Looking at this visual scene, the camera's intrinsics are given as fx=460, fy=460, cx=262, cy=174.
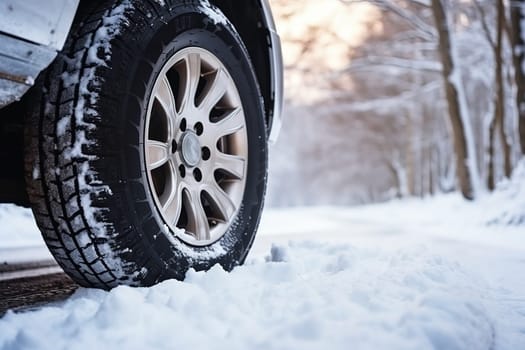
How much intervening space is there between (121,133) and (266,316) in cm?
79

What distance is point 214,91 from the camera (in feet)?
6.89

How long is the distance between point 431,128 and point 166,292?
22.6 metres

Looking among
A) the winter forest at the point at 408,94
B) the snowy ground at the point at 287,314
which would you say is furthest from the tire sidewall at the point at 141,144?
the winter forest at the point at 408,94

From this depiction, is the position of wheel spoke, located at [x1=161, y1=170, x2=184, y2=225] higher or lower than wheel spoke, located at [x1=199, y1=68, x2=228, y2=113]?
lower

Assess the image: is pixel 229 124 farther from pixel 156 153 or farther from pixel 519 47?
pixel 519 47

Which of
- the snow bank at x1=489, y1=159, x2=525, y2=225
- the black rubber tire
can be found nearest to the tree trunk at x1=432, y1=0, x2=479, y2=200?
the snow bank at x1=489, y1=159, x2=525, y2=225

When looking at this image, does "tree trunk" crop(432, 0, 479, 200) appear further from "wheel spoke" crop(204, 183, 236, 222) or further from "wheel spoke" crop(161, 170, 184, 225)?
"wheel spoke" crop(161, 170, 184, 225)

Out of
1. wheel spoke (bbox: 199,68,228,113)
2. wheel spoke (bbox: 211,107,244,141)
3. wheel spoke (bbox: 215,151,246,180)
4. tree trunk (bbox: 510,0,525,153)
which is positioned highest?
tree trunk (bbox: 510,0,525,153)

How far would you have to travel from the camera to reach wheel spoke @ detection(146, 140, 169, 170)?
175cm

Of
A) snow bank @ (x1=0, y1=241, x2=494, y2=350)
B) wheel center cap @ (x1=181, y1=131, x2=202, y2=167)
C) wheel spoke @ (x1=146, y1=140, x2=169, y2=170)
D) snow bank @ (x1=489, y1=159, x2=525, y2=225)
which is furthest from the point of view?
snow bank @ (x1=489, y1=159, x2=525, y2=225)

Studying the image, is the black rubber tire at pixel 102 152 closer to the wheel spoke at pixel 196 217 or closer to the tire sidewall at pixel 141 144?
the tire sidewall at pixel 141 144

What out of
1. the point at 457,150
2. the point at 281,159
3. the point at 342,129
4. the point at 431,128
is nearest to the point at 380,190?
the point at 281,159

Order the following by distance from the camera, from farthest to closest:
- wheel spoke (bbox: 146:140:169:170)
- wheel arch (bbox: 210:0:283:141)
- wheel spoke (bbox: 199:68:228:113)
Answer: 1. wheel arch (bbox: 210:0:283:141)
2. wheel spoke (bbox: 199:68:228:113)
3. wheel spoke (bbox: 146:140:169:170)

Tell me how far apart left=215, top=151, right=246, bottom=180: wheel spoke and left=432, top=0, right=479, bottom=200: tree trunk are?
7610 mm
